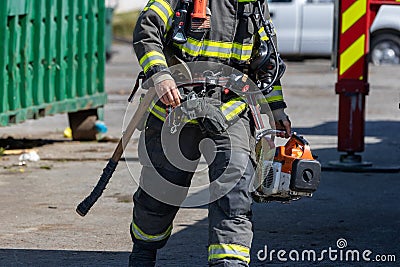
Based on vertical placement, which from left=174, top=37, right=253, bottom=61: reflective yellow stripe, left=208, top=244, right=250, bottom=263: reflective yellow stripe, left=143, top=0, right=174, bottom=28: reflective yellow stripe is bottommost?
left=208, top=244, right=250, bottom=263: reflective yellow stripe

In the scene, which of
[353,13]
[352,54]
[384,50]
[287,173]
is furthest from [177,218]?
[384,50]

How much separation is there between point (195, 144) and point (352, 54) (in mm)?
3898

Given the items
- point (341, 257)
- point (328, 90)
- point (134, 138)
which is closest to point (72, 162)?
point (134, 138)

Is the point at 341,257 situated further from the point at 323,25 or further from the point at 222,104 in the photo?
the point at 323,25

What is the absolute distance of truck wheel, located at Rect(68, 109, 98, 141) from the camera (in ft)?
32.8

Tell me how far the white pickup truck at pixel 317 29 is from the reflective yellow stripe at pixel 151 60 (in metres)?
15.5

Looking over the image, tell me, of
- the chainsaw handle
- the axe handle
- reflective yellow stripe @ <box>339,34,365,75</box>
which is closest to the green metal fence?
reflective yellow stripe @ <box>339,34,365,75</box>

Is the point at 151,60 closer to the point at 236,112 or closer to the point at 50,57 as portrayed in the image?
the point at 236,112

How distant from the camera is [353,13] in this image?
809 centimetres

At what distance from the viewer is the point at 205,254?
5562 mm

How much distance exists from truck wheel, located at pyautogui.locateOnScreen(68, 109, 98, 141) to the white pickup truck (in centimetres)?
1036

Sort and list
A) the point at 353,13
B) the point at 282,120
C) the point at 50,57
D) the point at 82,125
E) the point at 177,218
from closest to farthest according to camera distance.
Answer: the point at 282,120, the point at 177,218, the point at 353,13, the point at 50,57, the point at 82,125

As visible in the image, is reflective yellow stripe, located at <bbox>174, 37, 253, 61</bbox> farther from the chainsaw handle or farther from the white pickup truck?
the white pickup truck

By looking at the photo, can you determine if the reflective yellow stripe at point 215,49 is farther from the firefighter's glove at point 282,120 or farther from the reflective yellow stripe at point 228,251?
A: the reflective yellow stripe at point 228,251
